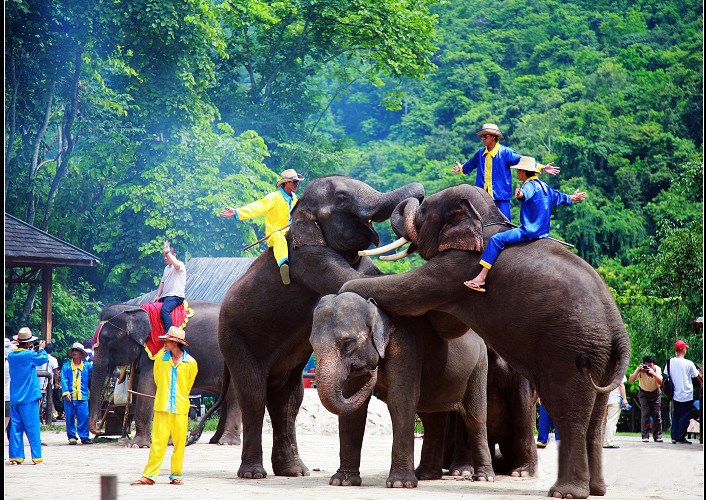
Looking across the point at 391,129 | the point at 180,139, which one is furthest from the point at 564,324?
the point at 391,129

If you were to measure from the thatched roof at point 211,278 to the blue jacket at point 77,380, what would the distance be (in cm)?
750

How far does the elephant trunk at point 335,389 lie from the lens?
10.2m

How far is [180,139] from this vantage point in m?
34.5

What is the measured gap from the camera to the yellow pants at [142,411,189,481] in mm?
10984

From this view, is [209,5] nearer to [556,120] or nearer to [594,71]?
[556,120]

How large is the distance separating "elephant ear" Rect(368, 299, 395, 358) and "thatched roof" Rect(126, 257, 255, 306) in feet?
52.4

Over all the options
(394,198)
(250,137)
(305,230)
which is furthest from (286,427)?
(250,137)

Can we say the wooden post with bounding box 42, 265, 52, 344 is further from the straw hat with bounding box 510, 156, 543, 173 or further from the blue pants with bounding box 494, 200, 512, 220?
the straw hat with bounding box 510, 156, 543, 173

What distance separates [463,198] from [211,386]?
354 inches

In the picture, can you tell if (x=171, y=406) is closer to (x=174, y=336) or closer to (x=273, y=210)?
(x=174, y=336)

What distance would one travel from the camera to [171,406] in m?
11.1

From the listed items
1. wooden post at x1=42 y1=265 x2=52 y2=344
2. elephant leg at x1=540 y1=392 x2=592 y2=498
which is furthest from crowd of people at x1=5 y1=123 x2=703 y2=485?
wooden post at x1=42 y1=265 x2=52 y2=344

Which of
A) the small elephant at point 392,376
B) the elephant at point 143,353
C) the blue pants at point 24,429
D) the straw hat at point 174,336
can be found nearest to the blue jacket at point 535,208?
the small elephant at point 392,376

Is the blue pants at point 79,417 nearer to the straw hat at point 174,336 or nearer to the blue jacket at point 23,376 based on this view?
the blue jacket at point 23,376
